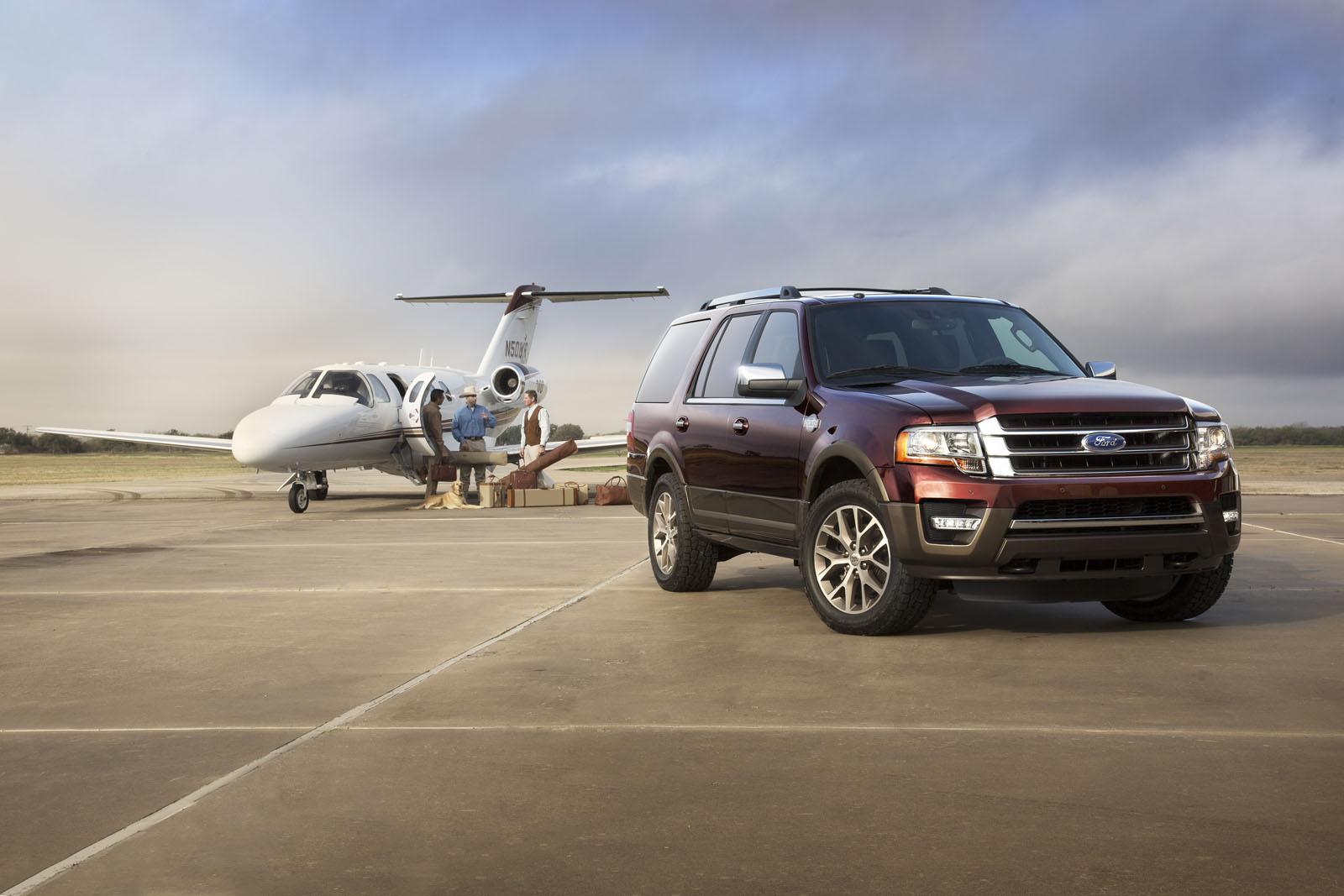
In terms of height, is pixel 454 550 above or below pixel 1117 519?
below

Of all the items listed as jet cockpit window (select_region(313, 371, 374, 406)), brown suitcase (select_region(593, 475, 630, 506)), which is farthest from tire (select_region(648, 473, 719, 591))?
jet cockpit window (select_region(313, 371, 374, 406))

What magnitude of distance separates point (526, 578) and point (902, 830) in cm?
692

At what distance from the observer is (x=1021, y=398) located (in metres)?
6.82

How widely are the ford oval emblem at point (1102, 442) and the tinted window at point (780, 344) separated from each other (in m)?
2.02

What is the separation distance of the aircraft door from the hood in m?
18.2

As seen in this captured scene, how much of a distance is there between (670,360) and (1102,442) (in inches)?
167

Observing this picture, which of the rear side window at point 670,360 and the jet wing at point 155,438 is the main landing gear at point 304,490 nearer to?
the jet wing at point 155,438

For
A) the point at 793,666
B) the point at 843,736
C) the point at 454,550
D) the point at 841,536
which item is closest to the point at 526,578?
the point at 454,550

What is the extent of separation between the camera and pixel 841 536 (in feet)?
24.1

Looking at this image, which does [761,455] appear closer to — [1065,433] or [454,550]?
[1065,433]

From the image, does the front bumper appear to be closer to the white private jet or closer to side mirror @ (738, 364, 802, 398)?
side mirror @ (738, 364, 802, 398)

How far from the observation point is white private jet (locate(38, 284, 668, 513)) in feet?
69.1

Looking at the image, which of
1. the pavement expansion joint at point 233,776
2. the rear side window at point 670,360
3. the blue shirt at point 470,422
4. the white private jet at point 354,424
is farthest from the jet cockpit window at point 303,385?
the pavement expansion joint at point 233,776

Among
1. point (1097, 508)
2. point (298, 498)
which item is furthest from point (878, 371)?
point (298, 498)
